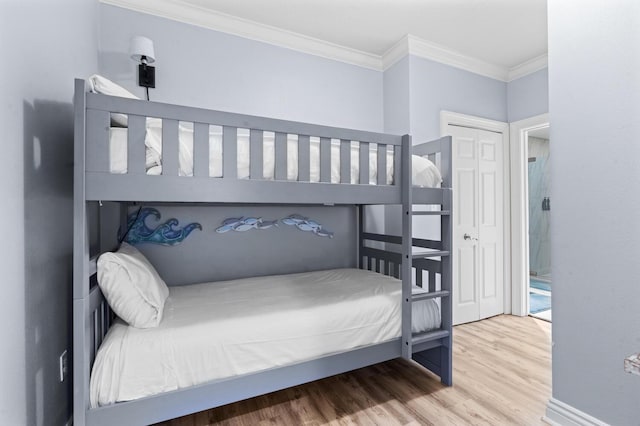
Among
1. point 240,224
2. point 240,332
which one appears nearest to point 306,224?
point 240,224

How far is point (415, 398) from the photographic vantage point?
1.79m

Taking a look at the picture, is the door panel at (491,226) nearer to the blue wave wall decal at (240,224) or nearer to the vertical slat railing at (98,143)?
the blue wave wall decal at (240,224)

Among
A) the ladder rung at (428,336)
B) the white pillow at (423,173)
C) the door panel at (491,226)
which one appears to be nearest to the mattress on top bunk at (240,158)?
the white pillow at (423,173)

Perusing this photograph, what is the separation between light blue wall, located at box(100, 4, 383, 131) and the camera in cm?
220

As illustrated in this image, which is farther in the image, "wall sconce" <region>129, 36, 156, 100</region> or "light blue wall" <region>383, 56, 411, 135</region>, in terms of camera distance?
"light blue wall" <region>383, 56, 411, 135</region>

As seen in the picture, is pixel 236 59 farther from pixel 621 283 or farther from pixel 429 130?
pixel 621 283

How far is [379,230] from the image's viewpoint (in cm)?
304

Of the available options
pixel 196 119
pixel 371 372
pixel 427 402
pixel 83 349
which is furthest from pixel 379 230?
pixel 83 349

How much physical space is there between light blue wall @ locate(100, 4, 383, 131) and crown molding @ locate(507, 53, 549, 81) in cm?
144

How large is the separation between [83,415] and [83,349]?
0.24 metres

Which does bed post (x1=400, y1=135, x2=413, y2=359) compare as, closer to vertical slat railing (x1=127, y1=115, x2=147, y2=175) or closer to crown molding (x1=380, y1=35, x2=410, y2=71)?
vertical slat railing (x1=127, y1=115, x2=147, y2=175)

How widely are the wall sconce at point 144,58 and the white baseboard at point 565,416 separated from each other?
10.3 feet

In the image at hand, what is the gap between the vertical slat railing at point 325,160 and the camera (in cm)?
160

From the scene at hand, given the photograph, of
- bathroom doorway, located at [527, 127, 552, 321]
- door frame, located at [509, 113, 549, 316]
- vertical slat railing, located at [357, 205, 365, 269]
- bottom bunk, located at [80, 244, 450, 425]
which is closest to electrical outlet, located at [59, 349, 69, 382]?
bottom bunk, located at [80, 244, 450, 425]
